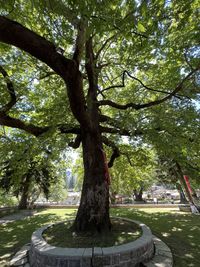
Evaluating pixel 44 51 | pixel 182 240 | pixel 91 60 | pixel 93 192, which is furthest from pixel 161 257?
pixel 91 60

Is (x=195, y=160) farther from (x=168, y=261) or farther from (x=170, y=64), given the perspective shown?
(x=168, y=261)

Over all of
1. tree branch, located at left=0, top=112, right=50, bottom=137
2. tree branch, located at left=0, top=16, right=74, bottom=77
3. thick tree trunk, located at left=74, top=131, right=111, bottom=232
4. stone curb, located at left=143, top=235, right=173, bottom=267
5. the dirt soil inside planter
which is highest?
tree branch, located at left=0, top=16, right=74, bottom=77

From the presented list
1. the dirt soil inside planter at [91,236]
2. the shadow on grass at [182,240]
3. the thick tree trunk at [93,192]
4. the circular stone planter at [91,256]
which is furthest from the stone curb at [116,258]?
the thick tree trunk at [93,192]

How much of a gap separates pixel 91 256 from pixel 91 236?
1.44m

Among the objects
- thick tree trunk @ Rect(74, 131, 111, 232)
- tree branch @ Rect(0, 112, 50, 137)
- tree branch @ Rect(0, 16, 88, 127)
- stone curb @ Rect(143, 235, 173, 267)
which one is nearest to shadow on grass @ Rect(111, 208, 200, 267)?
stone curb @ Rect(143, 235, 173, 267)

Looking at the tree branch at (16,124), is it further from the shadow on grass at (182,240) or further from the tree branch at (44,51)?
the shadow on grass at (182,240)

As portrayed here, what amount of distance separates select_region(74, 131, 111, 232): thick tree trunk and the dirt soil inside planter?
0.27 m

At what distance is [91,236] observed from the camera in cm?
529

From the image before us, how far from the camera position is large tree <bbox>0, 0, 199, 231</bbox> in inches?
145

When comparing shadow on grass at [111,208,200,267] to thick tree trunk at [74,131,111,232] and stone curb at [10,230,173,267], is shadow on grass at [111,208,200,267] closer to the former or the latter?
stone curb at [10,230,173,267]

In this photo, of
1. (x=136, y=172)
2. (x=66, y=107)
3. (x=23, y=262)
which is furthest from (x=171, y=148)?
(x=136, y=172)

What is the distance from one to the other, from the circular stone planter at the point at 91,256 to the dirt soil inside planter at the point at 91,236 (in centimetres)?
37

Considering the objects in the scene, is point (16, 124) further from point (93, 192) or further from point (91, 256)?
point (91, 256)

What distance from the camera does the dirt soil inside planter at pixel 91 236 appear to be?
184 inches
